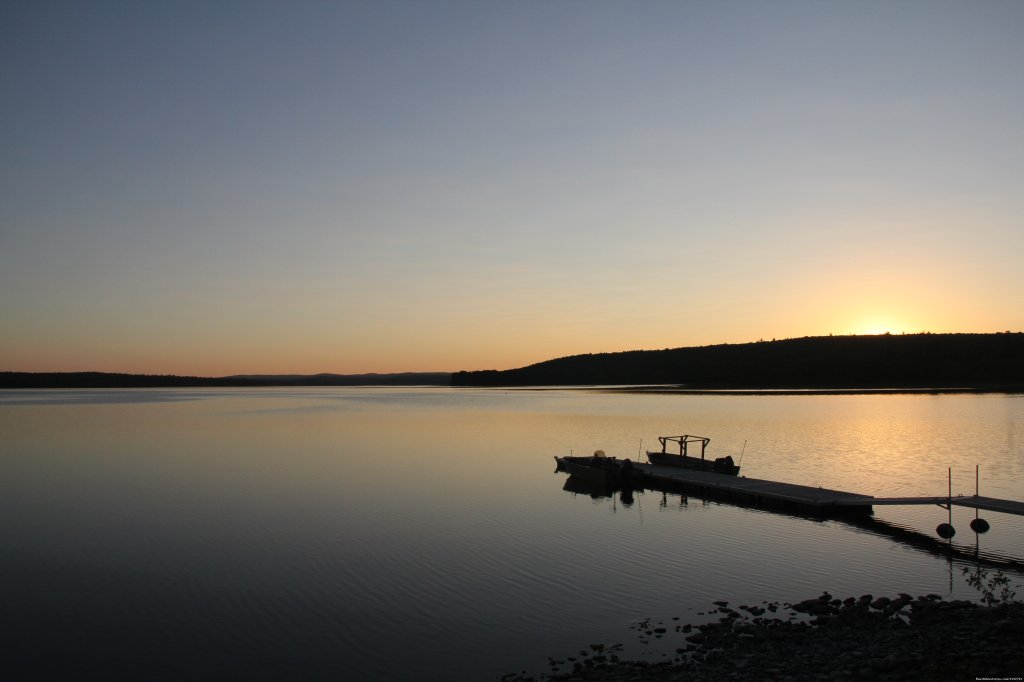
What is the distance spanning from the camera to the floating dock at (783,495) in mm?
21016

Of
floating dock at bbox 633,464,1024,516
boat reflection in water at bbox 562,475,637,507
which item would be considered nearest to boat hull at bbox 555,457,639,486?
boat reflection in water at bbox 562,475,637,507

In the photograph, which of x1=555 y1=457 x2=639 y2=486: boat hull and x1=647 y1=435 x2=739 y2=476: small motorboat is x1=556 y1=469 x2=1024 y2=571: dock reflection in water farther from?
x1=647 y1=435 x2=739 y2=476: small motorboat

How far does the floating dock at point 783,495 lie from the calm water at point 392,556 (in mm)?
731

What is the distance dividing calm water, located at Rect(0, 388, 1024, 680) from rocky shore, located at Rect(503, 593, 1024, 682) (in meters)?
0.79

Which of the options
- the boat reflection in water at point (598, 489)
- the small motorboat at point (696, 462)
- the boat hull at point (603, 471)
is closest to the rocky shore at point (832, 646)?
the boat reflection in water at point (598, 489)

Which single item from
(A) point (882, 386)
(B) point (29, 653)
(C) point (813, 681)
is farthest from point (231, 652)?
(A) point (882, 386)

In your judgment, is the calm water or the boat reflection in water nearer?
the calm water

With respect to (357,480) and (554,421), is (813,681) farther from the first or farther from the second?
(554,421)

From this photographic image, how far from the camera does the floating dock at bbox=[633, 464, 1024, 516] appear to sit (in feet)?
68.9

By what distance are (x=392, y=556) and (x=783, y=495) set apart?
45.7 feet

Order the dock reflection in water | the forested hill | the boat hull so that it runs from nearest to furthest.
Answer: the dock reflection in water → the boat hull → the forested hill

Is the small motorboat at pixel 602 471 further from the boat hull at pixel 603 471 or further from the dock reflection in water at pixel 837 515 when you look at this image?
the dock reflection in water at pixel 837 515

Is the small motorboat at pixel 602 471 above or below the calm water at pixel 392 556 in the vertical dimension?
above

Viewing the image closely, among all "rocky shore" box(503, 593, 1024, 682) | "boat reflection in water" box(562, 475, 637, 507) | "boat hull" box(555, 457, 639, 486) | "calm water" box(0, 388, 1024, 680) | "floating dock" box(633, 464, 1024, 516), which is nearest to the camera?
"rocky shore" box(503, 593, 1024, 682)
